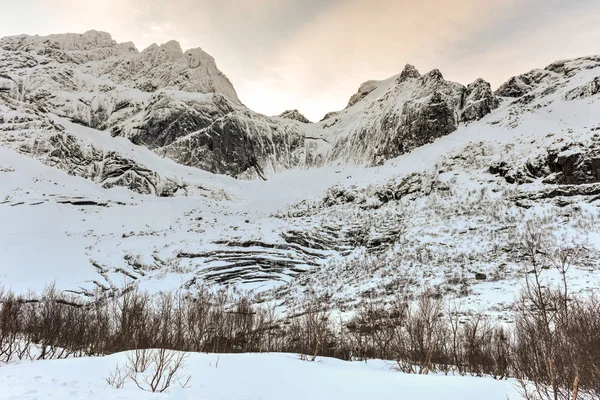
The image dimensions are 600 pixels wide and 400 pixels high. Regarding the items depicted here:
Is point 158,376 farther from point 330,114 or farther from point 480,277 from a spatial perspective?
point 330,114

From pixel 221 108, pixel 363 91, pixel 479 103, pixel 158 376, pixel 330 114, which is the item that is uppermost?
pixel 363 91

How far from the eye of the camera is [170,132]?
104 m

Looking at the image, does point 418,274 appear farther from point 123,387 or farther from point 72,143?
point 72,143

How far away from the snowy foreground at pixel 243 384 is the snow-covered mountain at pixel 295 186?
1666cm

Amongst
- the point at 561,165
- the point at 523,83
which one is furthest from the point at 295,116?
the point at 561,165

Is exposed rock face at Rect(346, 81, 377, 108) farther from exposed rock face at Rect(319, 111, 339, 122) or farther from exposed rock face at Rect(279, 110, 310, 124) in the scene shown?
exposed rock face at Rect(279, 110, 310, 124)

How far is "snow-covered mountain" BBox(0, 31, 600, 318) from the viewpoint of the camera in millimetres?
39688

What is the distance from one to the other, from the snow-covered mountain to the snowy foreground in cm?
1666

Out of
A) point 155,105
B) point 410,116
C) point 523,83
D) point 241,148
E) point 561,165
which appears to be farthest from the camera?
point 155,105

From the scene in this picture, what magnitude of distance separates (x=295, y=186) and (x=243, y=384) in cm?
8129

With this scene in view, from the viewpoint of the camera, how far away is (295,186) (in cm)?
9312

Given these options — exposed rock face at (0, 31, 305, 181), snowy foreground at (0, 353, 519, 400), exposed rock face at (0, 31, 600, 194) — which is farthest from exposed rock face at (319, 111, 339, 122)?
snowy foreground at (0, 353, 519, 400)

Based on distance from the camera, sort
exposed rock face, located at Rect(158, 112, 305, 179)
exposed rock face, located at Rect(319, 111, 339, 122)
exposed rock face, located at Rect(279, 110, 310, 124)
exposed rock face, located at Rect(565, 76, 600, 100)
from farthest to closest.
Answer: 1. exposed rock face, located at Rect(279, 110, 310, 124)
2. exposed rock face, located at Rect(319, 111, 339, 122)
3. exposed rock face, located at Rect(158, 112, 305, 179)
4. exposed rock face, located at Rect(565, 76, 600, 100)

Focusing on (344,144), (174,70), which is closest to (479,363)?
(344,144)
